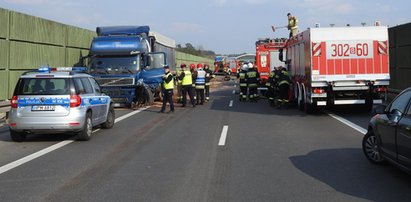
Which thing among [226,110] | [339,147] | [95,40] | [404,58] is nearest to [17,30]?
[95,40]

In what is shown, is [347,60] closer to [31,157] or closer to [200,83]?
[200,83]

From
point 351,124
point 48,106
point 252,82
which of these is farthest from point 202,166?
point 252,82

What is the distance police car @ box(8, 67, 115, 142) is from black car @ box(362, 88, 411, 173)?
6081 millimetres

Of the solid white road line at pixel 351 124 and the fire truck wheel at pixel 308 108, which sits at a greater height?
the fire truck wheel at pixel 308 108

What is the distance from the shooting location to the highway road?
249 inches

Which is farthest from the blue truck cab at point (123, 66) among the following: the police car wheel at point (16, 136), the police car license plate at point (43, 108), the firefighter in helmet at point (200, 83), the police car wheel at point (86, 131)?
the police car license plate at point (43, 108)

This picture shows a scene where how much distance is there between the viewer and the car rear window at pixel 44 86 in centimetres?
1069

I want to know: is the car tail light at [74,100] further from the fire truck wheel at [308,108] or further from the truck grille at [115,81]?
the fire truck wheel at [308,108]

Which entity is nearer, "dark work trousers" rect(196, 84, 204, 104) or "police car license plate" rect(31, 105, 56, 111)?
"police car license plate" rect(31, 105, 56, 111)

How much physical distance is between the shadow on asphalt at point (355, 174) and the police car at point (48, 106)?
4875mm

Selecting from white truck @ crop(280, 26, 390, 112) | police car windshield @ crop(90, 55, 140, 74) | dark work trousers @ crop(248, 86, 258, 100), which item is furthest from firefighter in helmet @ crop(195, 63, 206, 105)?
white truck @ crop(280, 26, 390, 112)

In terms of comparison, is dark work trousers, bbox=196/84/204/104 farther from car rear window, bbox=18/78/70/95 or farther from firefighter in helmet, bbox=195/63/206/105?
car rear window, bbox=18/78/70/95

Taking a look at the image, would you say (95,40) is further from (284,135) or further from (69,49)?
(284,135)

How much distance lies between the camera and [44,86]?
10758mm
